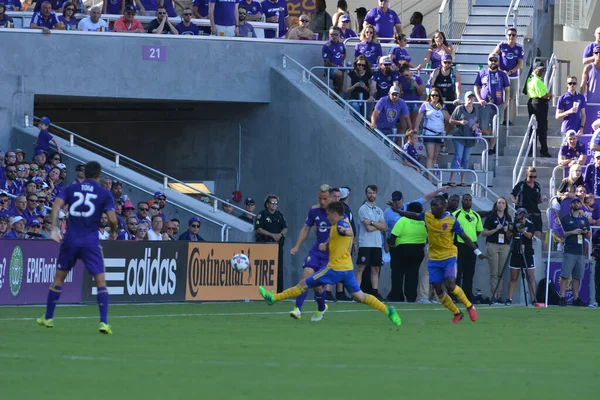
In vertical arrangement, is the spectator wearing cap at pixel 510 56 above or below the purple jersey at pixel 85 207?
Answer: above

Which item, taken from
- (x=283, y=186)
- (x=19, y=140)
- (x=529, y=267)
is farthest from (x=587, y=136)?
(x=19, y=140)

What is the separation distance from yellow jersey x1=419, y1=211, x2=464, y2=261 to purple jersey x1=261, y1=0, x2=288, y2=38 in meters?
13.2

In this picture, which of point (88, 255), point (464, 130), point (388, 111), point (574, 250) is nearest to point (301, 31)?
point (388, 111)

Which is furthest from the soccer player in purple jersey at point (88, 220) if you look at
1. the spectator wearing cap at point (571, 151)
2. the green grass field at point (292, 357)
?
the spectator wearing cap at point (571, 151)

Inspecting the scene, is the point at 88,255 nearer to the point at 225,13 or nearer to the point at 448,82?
the point at 448,82

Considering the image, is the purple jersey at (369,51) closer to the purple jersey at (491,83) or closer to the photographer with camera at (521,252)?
the purple jersey at (491,83)

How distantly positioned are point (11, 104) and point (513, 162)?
11378 millimetres

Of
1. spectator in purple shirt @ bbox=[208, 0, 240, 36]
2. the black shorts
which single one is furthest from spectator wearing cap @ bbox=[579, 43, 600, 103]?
spectator in purple shirt @ bbox=[208, 0, 240, 36]

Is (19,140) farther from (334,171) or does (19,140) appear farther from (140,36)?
(334,171)

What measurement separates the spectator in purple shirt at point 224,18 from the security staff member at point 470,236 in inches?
318

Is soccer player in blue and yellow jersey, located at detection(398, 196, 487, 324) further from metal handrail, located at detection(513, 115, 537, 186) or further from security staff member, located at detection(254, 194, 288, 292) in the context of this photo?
metal handrail, located at detection(513, 115, 537, 186)

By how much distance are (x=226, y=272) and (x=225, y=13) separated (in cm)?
840

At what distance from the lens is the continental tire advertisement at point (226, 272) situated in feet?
73.2

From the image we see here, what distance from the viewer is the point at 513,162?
2823 cm
